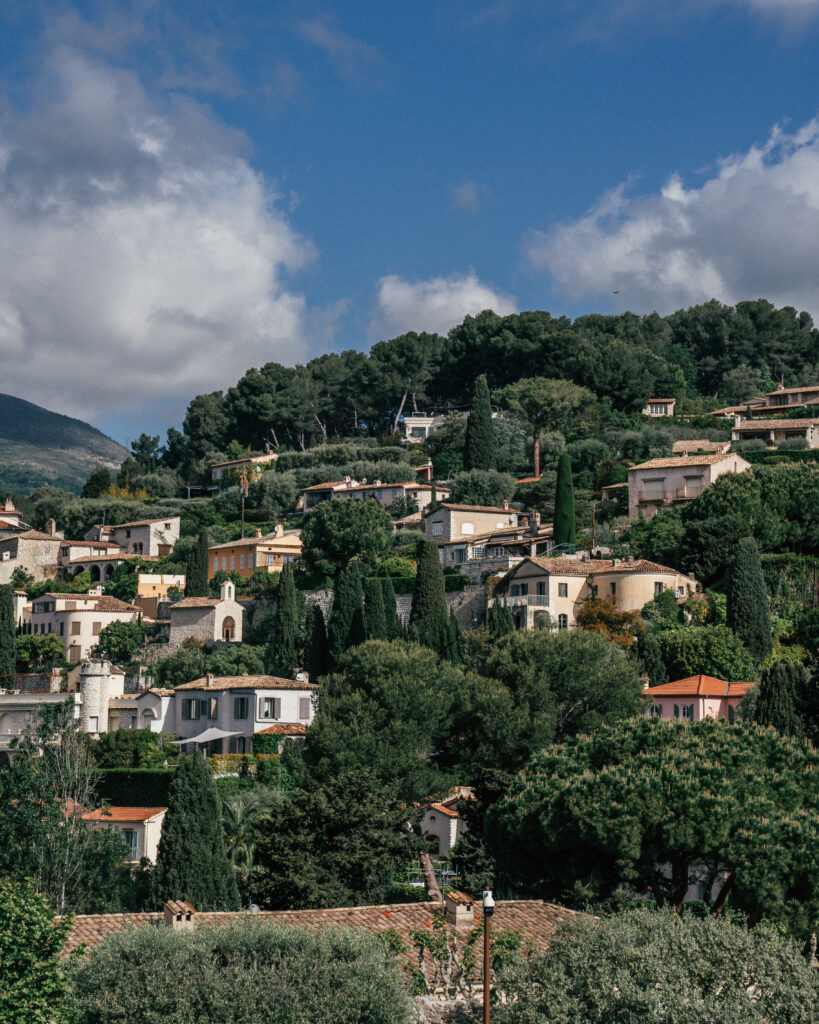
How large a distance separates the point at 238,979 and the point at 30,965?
351cm

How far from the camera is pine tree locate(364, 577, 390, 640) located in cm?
6322

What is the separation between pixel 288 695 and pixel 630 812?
2923 centimetres

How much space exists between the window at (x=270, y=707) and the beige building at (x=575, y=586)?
12013mm

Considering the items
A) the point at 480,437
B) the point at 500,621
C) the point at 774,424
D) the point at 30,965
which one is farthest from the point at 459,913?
the point at 774,424

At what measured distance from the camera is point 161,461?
132m

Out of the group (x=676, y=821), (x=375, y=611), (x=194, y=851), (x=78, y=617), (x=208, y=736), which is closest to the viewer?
(x=676, y=821)

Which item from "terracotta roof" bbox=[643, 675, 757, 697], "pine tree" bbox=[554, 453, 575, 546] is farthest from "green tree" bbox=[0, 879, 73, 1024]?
"pine tree" bbox=[554, 453, 575, 546]

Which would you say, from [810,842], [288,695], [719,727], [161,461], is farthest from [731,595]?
[161,461]

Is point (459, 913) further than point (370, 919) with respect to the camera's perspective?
No

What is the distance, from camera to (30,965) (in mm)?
22891

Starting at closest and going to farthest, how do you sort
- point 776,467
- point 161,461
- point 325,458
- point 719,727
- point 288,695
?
point 719,727 < point 288,695 < point 776,467 < point 325,458 < point 161,461

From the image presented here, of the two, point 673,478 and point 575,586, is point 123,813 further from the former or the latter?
point 673,478

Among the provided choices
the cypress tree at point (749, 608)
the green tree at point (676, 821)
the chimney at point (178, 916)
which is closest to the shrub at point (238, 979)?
the chimney at point (178, 916)

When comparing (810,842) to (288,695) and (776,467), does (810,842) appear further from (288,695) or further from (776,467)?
(776,467)
